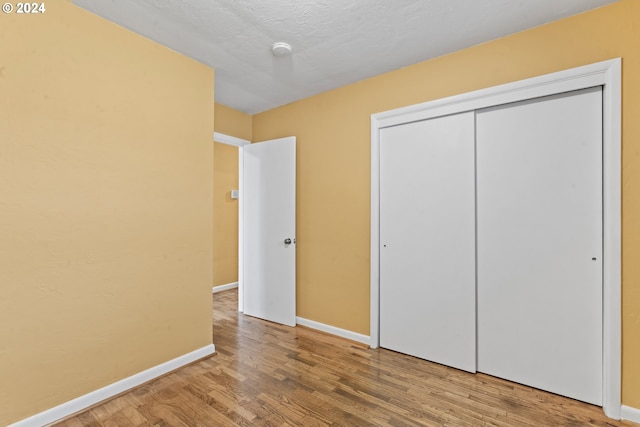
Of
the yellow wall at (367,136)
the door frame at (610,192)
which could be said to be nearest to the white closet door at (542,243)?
the door frame at (610,192)

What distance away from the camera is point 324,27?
2.09 metres

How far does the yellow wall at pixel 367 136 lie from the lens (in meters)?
1.80

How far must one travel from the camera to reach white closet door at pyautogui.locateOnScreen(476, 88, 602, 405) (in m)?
1.95

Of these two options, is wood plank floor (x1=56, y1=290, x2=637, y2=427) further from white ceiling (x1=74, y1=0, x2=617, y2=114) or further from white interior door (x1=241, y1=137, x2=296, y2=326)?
white ceiling (x1=74, y1=0, x2=617, y2=114)

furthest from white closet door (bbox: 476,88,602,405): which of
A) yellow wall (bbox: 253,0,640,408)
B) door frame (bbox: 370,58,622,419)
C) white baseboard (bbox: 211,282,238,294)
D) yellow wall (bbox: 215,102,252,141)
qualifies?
white baseboard (bbox: 211,282,238,294)

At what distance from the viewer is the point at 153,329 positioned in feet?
7.47

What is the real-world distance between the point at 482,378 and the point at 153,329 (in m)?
2.55

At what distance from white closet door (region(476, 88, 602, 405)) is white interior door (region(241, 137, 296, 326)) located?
1.91m

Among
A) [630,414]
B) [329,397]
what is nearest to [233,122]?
[329,397]

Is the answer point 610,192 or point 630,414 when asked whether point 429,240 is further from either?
point 630,414

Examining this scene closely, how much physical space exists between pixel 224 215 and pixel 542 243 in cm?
435

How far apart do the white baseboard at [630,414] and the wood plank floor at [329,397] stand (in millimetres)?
36

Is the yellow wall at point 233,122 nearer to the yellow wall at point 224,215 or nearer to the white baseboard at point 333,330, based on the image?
the yellow wall at point 224,215

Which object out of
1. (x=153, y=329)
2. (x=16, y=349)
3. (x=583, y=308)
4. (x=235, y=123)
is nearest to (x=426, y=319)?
(x=583, y=308)
